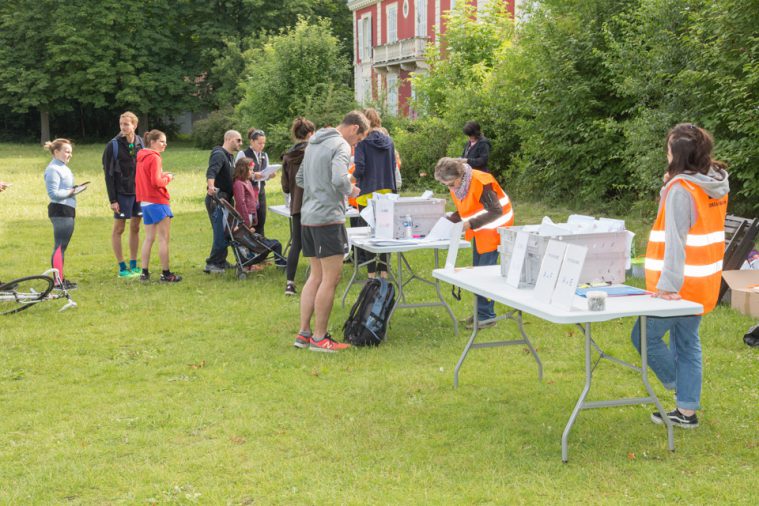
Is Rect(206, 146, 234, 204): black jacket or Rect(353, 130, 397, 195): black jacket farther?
Rect(206, 146, 234, 204): black jacket

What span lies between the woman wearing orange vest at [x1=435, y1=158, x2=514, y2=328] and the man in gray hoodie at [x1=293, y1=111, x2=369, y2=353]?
73 cm

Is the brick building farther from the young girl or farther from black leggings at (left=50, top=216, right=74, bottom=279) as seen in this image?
black leggings at (left=50, top=216, right=74, bottom=279)

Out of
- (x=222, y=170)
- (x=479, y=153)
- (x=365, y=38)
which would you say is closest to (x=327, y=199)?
(x=222, y=170)

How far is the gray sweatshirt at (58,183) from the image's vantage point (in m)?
8.57

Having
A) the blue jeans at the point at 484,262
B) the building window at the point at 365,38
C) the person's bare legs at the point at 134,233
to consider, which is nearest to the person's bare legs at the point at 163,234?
the person's bare legs at the point at 134,233

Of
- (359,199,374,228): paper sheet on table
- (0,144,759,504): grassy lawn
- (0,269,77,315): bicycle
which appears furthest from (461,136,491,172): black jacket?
(0,269,77,315): bicycle

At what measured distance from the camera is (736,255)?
7703 mm

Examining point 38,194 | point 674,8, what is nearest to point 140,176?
point 674,8

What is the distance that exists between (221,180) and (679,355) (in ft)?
21.8

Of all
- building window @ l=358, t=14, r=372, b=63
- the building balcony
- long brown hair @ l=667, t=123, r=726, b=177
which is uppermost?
building window @ l=358, t=14, r=372, b=63

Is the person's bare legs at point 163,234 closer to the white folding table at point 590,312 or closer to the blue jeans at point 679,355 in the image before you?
the white folding table at point 590,312

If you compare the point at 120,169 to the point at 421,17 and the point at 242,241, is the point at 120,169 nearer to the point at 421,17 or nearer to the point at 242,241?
the point at 242,241

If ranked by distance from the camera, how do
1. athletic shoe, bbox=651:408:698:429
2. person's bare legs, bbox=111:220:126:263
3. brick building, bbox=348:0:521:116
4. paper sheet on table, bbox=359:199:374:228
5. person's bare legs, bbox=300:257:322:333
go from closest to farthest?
athletic shoe, bbox=651:408:698:429 → person's bare legs, bbox=300:257:322:333 → paper sheet on table, bbox=359:199:374:228 → person's bare legs, bbox=111:220:126:263 → brick building, bbox=348:0:521:116

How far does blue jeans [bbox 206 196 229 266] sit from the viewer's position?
10086mm
